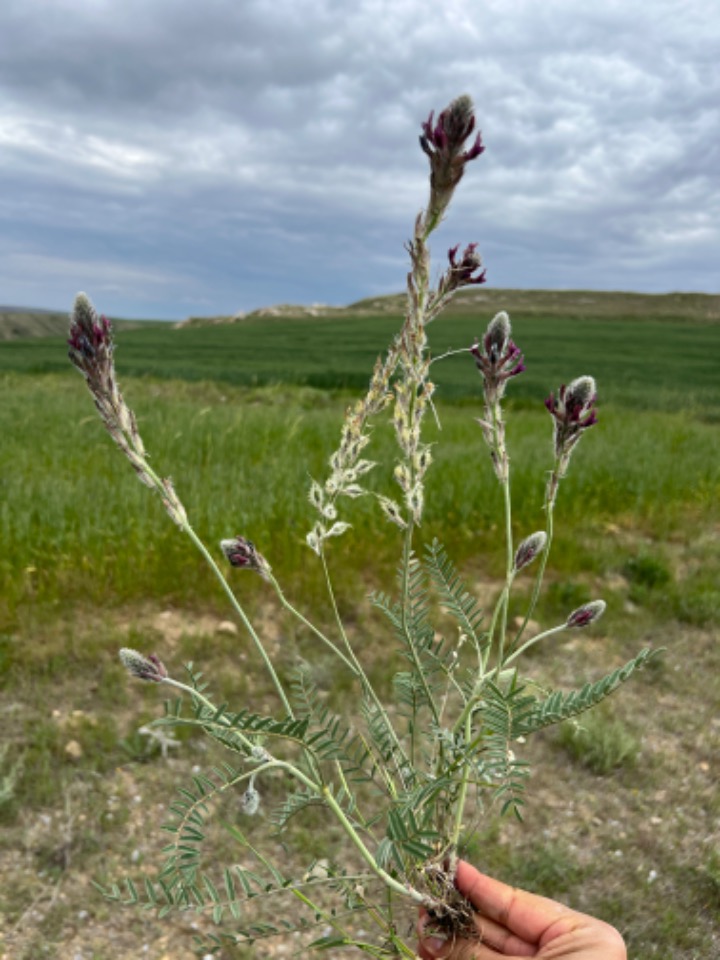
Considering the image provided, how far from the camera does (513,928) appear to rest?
5.53 ft

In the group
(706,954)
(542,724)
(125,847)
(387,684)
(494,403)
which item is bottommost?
(706,954)

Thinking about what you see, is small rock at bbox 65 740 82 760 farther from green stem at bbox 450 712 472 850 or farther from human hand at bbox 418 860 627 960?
green stem at bbox 450 712 472 850

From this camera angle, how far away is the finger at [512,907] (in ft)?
5.38

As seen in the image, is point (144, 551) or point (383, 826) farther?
point (144, 551)

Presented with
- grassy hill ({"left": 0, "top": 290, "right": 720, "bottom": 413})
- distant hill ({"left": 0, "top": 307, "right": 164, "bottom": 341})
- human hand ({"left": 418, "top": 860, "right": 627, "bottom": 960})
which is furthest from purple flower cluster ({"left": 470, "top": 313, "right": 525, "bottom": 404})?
distant hill ({"left": 0, "top": 307, "right": 164, "bottom": 341})

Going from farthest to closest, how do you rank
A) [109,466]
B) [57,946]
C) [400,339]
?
[109,466] < [57,946] < [400,339]

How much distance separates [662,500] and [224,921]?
16.7ft

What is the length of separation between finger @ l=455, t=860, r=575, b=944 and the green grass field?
1.18 metres

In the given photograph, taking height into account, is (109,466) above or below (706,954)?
above

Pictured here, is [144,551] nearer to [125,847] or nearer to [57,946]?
[125,847]

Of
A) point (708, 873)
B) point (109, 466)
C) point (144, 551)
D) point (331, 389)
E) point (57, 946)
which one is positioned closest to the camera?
point (57, 946)

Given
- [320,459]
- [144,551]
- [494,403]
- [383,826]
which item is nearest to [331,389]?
[320,459]

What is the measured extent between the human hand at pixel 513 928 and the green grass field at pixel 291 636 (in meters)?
1.15

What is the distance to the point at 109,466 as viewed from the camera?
6.05 metres
